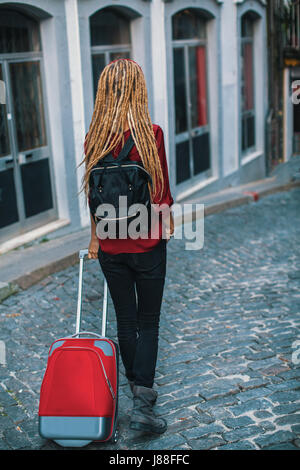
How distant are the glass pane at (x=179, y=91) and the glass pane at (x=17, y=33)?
318 centimetres

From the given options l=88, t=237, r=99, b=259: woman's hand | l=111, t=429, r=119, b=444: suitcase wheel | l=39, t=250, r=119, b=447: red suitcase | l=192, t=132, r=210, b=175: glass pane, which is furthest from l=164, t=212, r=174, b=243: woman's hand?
l=192, t=132, r=210, b=175: glass pane

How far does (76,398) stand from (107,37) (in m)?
6.50

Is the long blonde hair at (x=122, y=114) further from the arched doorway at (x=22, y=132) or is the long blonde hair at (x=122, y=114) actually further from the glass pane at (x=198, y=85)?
the glass pane at (x=198, y=85)

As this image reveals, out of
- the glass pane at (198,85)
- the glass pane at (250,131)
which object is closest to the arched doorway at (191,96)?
the glass pane at (198,85)

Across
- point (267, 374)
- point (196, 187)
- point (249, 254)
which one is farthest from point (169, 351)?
point (196, 187)

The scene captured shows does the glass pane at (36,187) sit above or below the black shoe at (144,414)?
above

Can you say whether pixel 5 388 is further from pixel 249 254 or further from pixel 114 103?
pixel 249 254

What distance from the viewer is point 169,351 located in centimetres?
474

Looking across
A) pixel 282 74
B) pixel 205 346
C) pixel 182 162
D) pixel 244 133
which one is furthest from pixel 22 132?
pixel 282 74

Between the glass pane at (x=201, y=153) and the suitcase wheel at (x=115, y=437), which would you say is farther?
the glass pane at (x=201, y=153)

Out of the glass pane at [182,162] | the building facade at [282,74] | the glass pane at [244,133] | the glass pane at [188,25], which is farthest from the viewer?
the building facade at [282,74]

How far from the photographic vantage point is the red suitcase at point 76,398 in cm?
325

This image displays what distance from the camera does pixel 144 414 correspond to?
3.48m

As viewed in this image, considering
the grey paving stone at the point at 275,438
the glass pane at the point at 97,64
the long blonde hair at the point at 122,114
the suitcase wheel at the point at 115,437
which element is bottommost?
the grey paving stone at the point at 275,438
